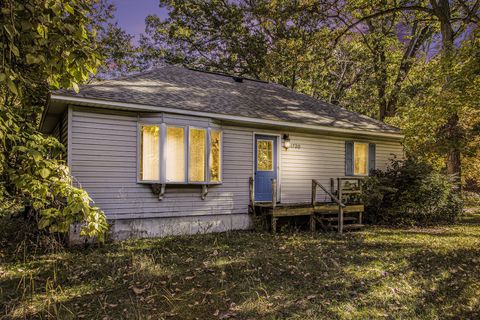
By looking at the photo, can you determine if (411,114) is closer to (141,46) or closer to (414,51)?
(414,51)

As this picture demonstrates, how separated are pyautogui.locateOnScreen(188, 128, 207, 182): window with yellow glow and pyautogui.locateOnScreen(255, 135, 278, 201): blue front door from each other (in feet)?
6.04

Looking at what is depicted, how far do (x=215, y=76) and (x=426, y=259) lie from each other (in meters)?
9.53

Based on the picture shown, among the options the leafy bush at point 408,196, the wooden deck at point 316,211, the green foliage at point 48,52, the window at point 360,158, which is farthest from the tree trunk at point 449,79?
the green foliage at point 48,52

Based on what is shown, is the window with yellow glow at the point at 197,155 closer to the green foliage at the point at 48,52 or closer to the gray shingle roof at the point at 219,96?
the gray shingle roof at the point at 219,96

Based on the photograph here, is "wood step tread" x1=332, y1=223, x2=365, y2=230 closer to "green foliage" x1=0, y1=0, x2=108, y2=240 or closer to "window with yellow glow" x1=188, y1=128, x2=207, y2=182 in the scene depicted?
"window with yellow glow" x1=188, y1=128, x2=207, y2=182

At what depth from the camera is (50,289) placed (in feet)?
14.9

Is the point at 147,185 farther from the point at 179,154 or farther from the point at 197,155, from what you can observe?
the point at 197,155

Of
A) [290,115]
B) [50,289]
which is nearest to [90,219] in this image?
[50,289]

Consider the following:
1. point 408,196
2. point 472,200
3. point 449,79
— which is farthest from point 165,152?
point 472,200

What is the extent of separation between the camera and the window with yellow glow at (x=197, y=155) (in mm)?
8312

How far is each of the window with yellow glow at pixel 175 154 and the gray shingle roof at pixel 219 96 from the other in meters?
0.64

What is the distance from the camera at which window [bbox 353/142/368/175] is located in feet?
38.1

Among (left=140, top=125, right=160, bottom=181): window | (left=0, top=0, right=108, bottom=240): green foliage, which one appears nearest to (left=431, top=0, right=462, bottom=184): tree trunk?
(left=140, top=125, right=160, bottom=181): window

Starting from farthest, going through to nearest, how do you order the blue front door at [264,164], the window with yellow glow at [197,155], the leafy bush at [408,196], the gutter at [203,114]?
the leafy bush at [408,196], the blue front door at [264,164], the window with yellow glow at [197,155], the gutter at [203,114]
